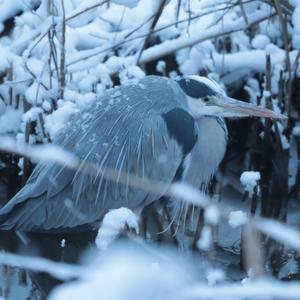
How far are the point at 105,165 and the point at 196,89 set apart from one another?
1.59 feet

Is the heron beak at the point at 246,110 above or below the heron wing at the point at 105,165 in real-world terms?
above

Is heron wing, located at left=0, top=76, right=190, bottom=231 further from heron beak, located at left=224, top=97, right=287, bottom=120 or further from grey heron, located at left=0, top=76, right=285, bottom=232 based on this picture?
heron beak, located at left=224, top=97, right=287, bottom=120

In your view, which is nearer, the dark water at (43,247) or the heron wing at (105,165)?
the dark water at (43,247)

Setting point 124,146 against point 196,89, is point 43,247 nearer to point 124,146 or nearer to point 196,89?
point 124,146

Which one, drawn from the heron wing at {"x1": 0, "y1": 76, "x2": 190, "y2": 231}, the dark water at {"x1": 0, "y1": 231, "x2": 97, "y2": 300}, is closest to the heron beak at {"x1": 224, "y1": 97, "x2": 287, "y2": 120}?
the heron wing at {"x1": 0, "y1": 76, "x2": 190, "y2": 231}

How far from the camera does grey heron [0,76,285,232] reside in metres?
2.93

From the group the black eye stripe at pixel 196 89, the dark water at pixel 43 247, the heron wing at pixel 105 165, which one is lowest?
the dark water at pixel 43 247

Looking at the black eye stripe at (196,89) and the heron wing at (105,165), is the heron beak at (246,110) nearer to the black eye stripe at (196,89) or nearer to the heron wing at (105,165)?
the black eye stripe at (196,89)

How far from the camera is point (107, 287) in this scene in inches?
28.6

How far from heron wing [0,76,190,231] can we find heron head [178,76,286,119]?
0.08 meters

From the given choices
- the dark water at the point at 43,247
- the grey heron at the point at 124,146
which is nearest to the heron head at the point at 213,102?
the grey heron at the point at 124,146

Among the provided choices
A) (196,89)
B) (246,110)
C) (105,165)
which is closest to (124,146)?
(105,165)

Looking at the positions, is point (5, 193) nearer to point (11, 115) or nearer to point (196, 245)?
point (11, 115)

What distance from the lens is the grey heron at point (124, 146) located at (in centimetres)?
293
